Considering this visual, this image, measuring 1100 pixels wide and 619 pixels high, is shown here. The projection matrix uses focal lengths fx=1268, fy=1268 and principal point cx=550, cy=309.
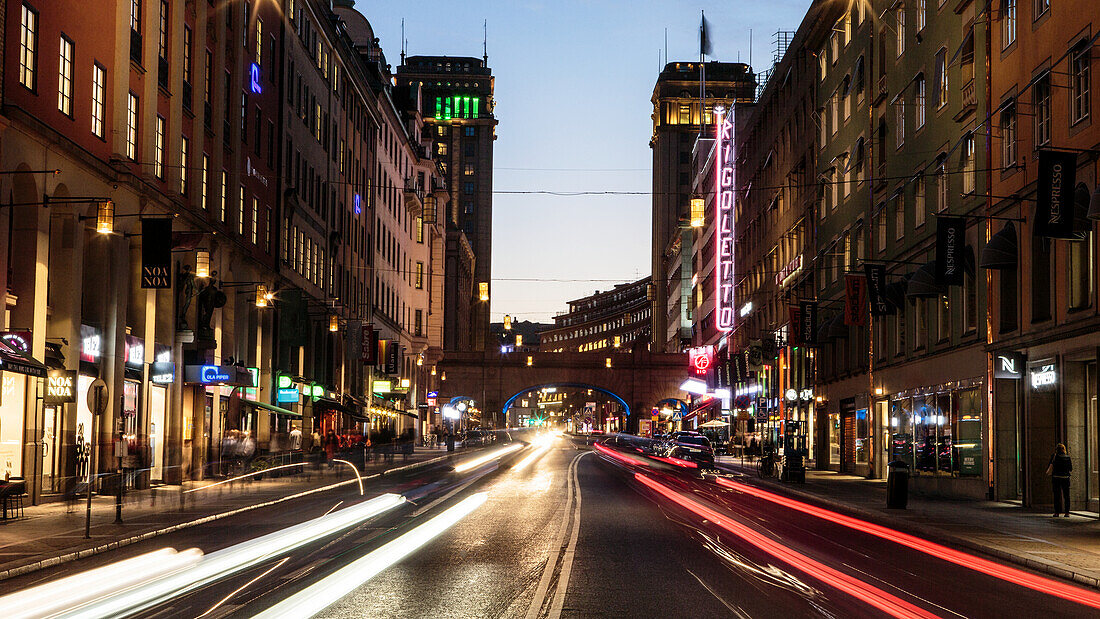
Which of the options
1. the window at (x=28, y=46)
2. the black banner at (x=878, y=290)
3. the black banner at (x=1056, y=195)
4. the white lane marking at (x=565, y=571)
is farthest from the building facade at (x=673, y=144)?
the white lane marking at (x=565, y=571)

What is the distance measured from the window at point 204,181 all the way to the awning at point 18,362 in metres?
15.0

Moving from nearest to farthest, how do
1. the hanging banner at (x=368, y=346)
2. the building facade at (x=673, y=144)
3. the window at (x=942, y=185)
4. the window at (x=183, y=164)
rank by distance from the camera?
the window at (x=942, y=185), the window at (x=183, y=164), the hanging banner at (x=368, y=346), the building facade at (x=673, y=144)

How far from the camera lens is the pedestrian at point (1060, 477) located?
88.4ft

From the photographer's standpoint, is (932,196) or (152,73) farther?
(932,196)

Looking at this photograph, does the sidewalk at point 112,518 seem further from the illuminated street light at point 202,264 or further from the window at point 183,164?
the window at point 183,164

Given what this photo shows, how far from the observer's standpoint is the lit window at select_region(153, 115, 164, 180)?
37075mm

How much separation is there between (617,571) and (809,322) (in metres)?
40.7

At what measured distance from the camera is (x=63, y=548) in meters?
18.1

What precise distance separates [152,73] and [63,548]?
2109 cm

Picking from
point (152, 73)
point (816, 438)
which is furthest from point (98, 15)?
point (816, 438)

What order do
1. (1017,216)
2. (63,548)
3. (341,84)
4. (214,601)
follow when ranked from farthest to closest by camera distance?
(341,84) < (1017,216) < (63,548) < (214,601)

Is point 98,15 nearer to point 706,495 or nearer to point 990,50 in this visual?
point 706,495

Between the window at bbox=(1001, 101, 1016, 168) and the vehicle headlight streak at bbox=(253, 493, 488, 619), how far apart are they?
1651 cm

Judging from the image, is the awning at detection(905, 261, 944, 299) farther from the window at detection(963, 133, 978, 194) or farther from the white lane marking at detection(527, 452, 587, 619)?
the white lane marking at detection(527, 452, 587, 619)
